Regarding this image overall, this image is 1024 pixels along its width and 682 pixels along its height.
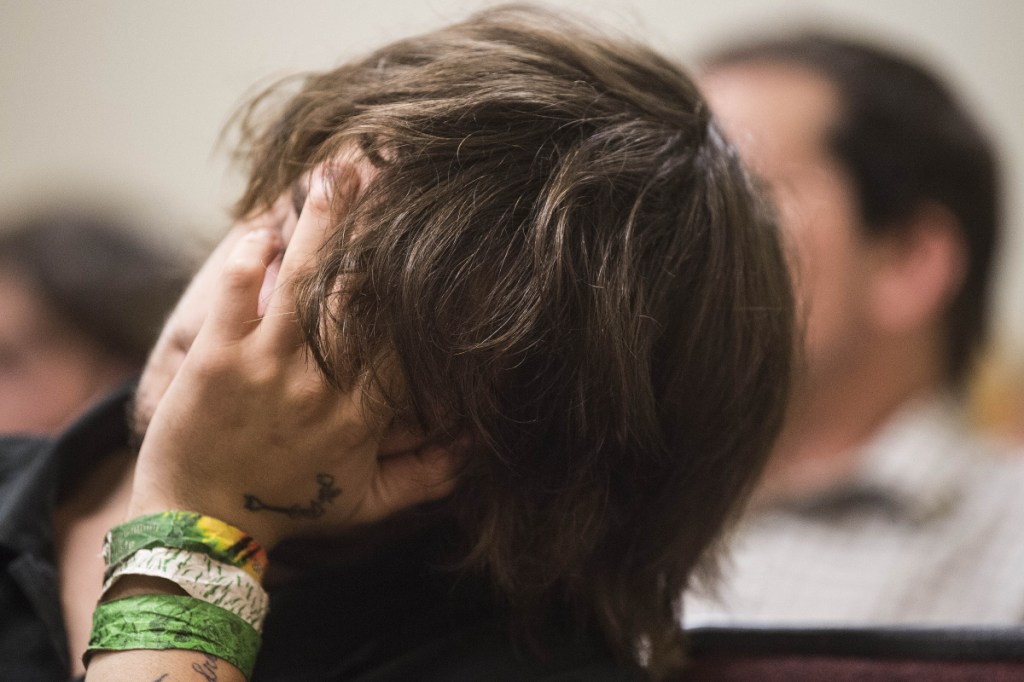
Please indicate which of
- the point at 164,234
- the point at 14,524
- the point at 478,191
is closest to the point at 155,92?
the point at 164,234

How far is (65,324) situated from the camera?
1.38m

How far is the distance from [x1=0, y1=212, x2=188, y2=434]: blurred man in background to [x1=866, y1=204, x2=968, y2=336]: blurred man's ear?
3.71 ft

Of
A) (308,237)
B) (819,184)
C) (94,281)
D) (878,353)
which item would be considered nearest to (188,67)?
(94,281)

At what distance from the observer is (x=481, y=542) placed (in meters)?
0.65

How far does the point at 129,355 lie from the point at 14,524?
2.43 ft

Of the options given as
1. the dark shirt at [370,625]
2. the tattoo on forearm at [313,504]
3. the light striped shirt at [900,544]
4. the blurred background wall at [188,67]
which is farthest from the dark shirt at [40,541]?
the blurred background wall at [188,67]

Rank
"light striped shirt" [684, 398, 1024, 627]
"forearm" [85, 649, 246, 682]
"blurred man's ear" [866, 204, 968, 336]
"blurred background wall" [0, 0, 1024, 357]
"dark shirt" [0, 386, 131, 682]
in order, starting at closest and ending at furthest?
"forearm" [85, 649, 246, 682], "dark shirt" [0, 386, 131, 682], "light striped shirt" [684, 398, 1024, 627], "blurred man's ear" [866, 204, 968, 336], "blurred background wall" [0, 0, 1024, 357]

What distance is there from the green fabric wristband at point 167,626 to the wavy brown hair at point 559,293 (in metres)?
0.17

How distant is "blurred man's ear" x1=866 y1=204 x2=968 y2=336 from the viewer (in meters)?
1.51

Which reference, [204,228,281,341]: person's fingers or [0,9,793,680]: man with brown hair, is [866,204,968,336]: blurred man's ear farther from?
[204,228,281,341]: person's fingers

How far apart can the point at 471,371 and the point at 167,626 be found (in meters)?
0.25

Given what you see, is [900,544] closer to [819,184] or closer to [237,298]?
[819,184]

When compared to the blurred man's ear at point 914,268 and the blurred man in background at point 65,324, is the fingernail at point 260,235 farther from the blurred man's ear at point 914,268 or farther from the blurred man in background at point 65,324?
the blurred man's ear at point 914,268

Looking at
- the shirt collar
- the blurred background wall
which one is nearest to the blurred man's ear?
the shirt collar
